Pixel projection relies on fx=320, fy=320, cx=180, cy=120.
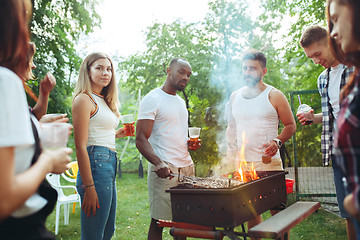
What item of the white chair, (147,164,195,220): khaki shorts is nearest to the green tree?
the white chair

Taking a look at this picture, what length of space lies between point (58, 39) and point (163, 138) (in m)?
6.46

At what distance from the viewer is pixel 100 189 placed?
2.54 metres

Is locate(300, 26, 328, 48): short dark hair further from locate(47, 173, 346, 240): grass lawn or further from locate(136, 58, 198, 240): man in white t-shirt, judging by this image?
locate(47, 173, 346, 240): grass lawn

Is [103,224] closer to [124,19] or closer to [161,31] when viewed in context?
[161,31]

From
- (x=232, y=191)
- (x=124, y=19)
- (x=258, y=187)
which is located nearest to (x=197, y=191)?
(x=232, y=191)

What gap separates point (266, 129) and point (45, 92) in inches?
90.6

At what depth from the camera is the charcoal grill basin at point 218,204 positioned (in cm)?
228

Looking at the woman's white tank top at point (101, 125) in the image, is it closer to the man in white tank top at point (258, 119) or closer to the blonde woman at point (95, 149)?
the blonde woman at point (95, 149)

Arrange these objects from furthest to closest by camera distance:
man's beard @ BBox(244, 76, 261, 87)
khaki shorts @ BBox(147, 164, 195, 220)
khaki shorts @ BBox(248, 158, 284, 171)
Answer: man's beard @ BBox(244, 76, 261, 87) < khaki shorts @ BBox(248, 158, 284, 171) < khaki shorts @ BBox(147, 164, 195, 220)

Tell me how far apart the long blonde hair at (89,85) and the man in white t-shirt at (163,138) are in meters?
0.41

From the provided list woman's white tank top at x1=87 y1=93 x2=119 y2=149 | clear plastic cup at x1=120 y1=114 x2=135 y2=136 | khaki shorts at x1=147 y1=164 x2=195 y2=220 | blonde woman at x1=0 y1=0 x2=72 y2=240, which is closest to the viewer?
blonde woman at x1=0 y1=0 x2=72 y2=240

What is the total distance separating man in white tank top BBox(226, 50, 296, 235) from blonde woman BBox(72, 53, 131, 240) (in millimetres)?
1515

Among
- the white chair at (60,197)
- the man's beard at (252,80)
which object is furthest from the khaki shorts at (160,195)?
the white chair at (60,197)

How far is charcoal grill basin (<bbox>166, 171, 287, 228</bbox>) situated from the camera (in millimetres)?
2275
